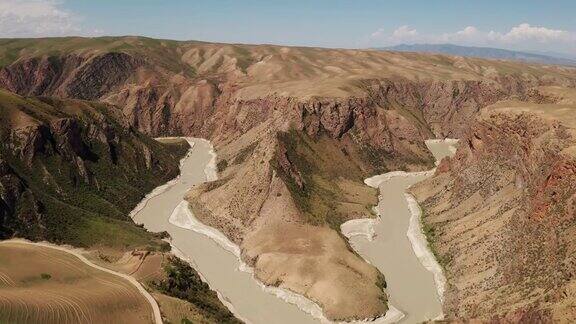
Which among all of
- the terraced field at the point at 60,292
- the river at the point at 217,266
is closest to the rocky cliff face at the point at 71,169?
the river at the point at 217,266

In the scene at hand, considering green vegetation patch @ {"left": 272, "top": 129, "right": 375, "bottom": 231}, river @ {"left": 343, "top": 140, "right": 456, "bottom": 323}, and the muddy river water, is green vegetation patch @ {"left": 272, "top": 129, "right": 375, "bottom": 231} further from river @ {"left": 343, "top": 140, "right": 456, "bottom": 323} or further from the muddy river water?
the muddy river water

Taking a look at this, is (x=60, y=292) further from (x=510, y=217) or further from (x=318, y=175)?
(x=318, y=175)

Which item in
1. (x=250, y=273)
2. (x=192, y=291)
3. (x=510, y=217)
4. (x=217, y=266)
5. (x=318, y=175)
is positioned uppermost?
(x=510, y=217)

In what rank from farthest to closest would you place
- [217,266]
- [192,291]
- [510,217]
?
[217,266] < [510,217] < [192,291]

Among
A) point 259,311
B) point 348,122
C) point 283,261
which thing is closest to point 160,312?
point 259,311

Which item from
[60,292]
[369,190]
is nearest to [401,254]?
[369,190]

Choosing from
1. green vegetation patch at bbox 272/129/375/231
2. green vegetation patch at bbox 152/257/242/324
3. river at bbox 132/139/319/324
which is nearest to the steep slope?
green vegetation patch at bbox 272/129/375/231

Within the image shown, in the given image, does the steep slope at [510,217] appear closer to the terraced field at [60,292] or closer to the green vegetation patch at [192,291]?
the green vegetation patch at [192,291]
